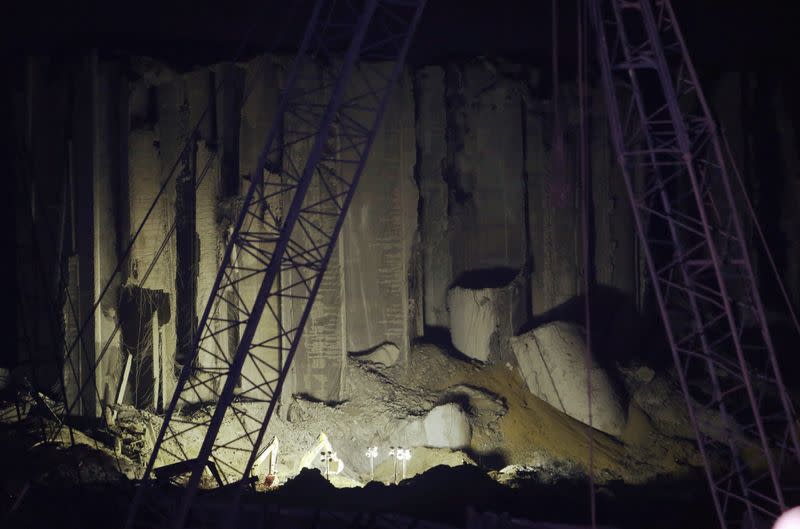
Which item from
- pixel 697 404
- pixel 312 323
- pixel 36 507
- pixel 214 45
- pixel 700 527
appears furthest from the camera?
pixel 214 45

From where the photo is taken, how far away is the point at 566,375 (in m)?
12.8

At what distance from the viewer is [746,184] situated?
14930 mm

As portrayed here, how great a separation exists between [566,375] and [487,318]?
2075 mm

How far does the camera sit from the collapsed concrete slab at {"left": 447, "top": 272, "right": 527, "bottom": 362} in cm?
1382

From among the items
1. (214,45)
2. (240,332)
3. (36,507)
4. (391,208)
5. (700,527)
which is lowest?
(700,527)

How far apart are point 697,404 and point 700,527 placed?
3361mm

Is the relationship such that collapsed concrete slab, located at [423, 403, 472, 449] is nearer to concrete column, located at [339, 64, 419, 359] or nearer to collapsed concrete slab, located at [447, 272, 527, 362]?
concrete column, located at [339, 64, 419, 359]

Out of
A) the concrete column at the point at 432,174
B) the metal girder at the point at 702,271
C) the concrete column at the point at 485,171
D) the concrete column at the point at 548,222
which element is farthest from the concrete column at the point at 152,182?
the metal girder at the point at 702,271

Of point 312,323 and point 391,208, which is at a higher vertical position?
point 391,208

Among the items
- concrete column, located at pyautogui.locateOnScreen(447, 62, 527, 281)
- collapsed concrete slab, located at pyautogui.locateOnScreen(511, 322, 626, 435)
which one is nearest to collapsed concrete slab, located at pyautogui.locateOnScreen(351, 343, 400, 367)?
concrete column, located at pyautogui.locateOnScreen(447, 62, 527, 281)

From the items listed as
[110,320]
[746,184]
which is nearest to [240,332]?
[110,320]

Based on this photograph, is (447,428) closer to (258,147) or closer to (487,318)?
(487,318)

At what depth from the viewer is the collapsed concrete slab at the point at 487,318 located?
13.8 m

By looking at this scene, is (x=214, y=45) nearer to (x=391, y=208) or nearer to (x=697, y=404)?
(x=391, y=208)
